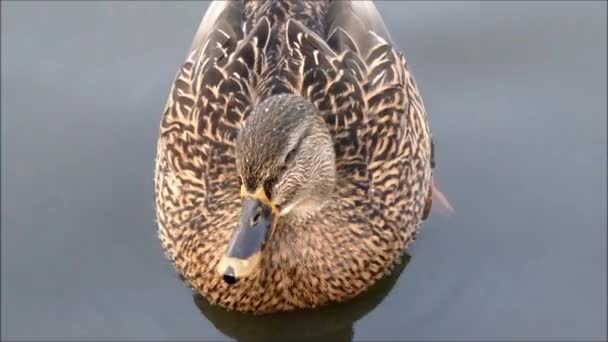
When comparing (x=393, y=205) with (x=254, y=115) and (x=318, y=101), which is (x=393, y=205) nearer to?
(x=318, y=101)

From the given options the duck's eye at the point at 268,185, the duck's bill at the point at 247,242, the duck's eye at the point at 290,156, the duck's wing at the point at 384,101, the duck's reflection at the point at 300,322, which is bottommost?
the duck's reflection at the point at 300,322

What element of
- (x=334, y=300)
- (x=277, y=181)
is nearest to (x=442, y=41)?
(x=334, y=300)

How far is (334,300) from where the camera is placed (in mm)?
5078

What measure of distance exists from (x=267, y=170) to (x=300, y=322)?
113 centimetres

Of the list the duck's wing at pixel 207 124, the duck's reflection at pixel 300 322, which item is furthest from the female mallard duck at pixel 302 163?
the duck's reflection at pixel 300 322

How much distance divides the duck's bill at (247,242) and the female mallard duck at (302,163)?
0.63 feet

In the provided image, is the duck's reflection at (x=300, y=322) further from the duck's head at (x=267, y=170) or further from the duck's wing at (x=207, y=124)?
the duck's head at (x=267, y=170)

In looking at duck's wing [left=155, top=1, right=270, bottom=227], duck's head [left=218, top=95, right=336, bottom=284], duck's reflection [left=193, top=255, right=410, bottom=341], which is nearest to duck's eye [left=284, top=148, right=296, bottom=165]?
duck's head [left=218, top=95, right=336, bottom=284]

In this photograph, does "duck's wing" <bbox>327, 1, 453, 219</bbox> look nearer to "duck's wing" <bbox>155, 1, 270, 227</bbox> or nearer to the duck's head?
"duck's wing" <bbox>155, 1, 270, 227</bbox>

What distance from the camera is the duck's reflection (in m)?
5.12

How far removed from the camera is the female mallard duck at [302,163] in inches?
190

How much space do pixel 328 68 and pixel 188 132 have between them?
70 cm

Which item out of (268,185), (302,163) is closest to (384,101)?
(302,163)

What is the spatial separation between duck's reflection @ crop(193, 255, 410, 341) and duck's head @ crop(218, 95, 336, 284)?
30.0 inches
